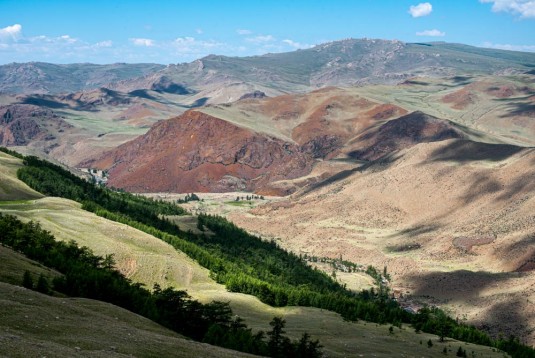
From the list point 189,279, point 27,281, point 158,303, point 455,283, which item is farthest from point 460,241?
point 27,281

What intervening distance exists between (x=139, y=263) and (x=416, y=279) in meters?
70.0

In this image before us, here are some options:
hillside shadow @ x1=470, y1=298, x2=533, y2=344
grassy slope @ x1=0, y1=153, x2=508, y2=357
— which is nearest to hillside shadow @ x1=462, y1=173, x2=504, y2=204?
hillside shadow @ x1=470, y1=298, x2=533, y2=344

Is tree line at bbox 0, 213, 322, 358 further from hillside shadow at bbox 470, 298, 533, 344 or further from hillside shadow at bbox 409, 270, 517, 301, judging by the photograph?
hillside shadow at bbox 409, 270, 517, 301

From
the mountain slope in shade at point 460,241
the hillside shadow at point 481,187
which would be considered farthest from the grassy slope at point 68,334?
the hillside shadow at point 481,187

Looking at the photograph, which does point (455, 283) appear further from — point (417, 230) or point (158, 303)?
point (158, 303)

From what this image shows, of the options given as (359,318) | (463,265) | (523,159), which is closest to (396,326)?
(359,318)

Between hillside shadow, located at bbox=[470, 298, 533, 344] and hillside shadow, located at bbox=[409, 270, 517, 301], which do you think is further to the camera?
hillside shadow, located at bbox=[409, 270, 517, 301]

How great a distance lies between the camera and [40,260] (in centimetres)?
7625

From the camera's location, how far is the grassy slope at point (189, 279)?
241ft

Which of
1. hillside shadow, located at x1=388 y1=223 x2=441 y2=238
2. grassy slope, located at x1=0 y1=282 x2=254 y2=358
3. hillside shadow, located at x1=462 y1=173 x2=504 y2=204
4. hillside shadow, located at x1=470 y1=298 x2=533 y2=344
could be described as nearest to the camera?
grassy slope, located at x1=0 y1=282 x2=254 y2=358

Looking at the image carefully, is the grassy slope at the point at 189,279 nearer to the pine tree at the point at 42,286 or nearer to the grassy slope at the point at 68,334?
the grassy slope at the point at 68,334

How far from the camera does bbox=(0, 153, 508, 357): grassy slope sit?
73.3 metres

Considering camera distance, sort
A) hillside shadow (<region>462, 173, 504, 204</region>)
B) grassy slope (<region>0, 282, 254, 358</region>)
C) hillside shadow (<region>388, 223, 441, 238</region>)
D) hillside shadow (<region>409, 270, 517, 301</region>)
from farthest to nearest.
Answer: hillside shadow (<region>462, 173, 504, 204</region>) → hillside shadow (<region>388, 223, 441, 238</region>) → hillside shadow (<region>409, 270, 517, 301</region>) → grassy slope (<region>0, 282, 254, 358</region>)

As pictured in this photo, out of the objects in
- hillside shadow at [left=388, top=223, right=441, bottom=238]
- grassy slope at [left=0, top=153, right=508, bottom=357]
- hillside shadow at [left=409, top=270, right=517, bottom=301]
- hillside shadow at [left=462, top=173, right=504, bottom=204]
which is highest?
hillside shadow at [left=462, top=173, right=504, bottom=204]
